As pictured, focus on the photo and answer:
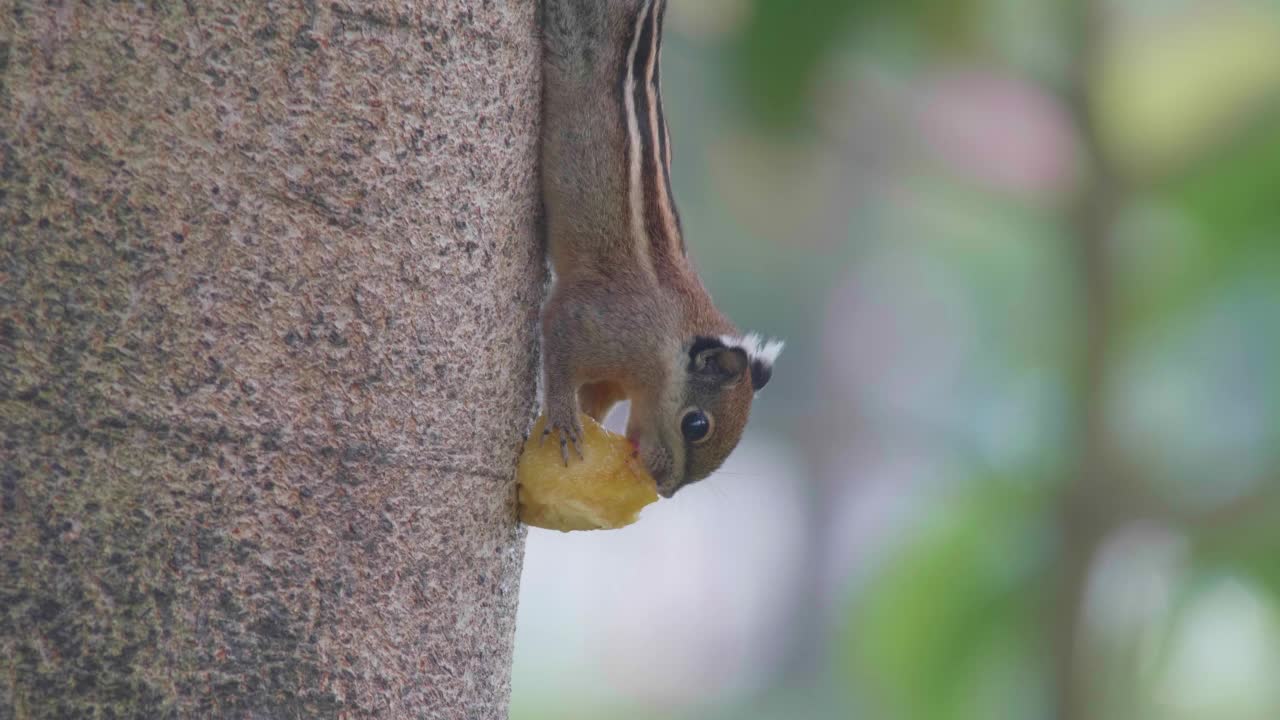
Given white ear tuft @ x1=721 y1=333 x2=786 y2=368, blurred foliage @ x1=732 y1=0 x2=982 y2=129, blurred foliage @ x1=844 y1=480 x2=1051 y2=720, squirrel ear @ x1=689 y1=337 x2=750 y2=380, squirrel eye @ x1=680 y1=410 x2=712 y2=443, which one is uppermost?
blurred foliage @ x1=732 y1=0 x2=982 y2=129

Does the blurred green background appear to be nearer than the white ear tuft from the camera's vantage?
No

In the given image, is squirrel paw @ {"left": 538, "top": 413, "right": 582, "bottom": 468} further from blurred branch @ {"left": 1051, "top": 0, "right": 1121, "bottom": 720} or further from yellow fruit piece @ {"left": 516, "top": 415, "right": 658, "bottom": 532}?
blurred branch @ {"left": 1051, "top": 0, "right": 1121, "bottom": 720}

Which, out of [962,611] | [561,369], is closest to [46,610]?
[561,369]

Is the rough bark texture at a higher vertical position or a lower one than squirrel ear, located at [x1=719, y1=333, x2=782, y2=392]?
lower

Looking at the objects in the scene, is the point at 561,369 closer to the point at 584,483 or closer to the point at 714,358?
the point at 584,483

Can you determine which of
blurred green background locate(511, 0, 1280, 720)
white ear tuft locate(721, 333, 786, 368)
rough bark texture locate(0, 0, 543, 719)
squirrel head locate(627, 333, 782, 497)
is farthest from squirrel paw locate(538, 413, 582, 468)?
blurred green background locate(511, 0, 1280, 720)

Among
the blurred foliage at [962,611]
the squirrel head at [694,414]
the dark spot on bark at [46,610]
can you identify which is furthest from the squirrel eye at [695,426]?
the blurred foliage at [962,611]
